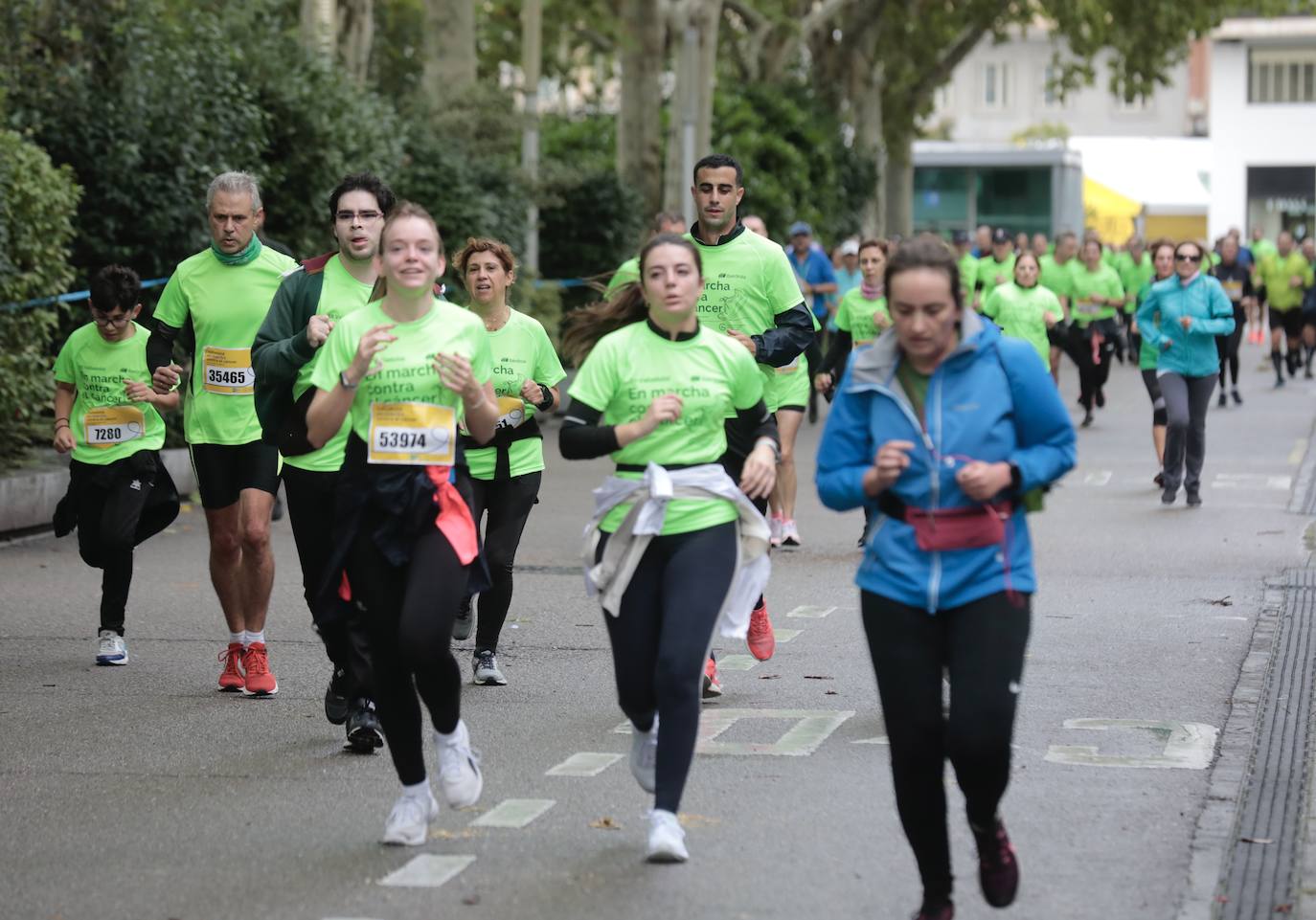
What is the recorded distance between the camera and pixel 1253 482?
56.3 feet

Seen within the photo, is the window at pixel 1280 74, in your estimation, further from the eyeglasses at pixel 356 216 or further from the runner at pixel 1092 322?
the eyeglasses at pixel 356 216

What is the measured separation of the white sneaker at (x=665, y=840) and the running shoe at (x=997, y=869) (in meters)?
0.99

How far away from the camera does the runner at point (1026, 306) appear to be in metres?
19.0

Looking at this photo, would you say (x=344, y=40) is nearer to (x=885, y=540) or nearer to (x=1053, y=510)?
(x=1053, y=510)

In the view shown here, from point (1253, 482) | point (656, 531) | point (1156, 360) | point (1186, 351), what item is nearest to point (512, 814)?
point (656, 531)

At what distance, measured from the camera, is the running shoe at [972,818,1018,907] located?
5.20 meters

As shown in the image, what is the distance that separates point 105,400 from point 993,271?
1823cm

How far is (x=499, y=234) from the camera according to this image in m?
23.6

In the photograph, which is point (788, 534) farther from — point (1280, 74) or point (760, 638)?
point (1280, 74)

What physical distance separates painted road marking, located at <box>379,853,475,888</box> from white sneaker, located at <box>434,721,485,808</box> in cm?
16

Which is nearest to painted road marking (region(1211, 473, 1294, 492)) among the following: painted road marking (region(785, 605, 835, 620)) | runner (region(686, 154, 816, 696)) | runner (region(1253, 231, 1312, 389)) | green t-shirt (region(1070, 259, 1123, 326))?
green t-shirt (region(1070, 259, 1123, 326))

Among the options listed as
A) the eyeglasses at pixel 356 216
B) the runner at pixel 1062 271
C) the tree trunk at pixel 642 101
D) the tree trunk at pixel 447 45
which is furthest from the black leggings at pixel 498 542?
the tree trunk at pixel 642 101

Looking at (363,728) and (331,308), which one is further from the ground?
(331,308)

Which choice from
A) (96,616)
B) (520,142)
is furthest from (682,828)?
(520,142)
